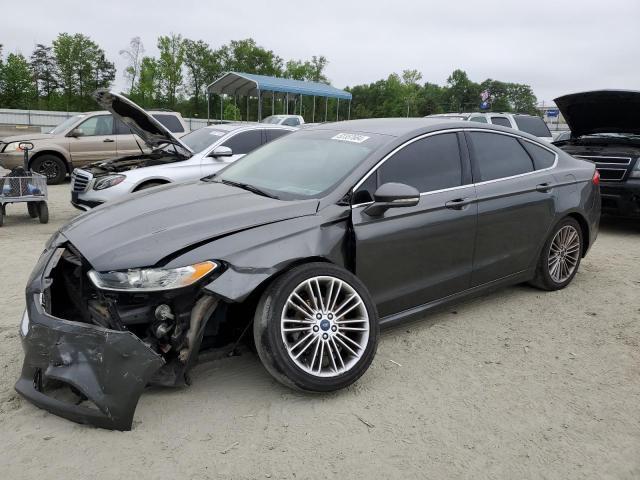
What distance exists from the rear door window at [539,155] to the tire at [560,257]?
0.54m

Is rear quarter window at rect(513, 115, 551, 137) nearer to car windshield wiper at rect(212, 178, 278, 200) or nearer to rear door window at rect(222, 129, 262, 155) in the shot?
rear door window at rect(222, 129, 262, 155)

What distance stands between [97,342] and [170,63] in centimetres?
5204

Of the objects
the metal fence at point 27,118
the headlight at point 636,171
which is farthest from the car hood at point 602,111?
the metal fence at point 27,118

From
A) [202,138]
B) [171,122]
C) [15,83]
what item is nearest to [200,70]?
[15,83]

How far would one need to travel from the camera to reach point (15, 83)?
169 feet

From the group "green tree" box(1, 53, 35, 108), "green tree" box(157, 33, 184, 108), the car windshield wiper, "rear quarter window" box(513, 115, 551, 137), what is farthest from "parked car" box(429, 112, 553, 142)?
"green tree" box(1, 53, 35, 108)

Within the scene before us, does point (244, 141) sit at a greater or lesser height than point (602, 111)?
lesser

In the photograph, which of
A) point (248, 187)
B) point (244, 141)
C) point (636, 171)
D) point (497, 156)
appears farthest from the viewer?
point (244, 141)

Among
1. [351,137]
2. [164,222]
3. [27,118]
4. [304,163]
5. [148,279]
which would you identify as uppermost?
[27,118]

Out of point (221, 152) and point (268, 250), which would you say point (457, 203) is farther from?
point (221, 152)

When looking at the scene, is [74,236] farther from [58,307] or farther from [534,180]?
[534,180]

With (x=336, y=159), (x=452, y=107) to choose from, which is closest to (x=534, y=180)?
(x=336, y=159)

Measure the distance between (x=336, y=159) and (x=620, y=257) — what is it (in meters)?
4.50

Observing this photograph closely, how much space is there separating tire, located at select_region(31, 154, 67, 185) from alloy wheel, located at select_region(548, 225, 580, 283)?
11301 mm
